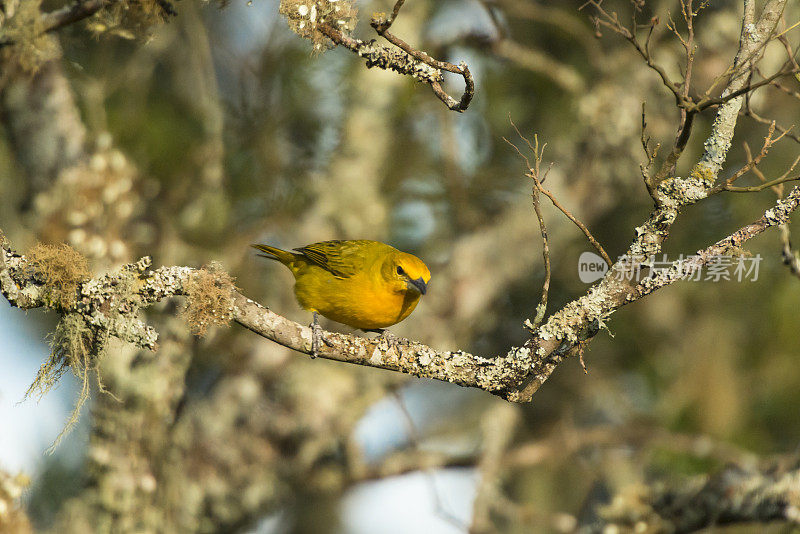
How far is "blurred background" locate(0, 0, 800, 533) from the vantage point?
5016 millimetres

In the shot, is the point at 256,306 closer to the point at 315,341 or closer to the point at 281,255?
the point at 315,341

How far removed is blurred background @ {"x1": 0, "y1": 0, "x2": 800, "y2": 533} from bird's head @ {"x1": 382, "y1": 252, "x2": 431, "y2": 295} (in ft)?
5.74

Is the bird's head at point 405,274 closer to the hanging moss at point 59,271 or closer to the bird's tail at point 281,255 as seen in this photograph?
the bird's tail at point 281,255

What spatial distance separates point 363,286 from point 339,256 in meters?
0.33

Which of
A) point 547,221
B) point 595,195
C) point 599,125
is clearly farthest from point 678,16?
point 547,221

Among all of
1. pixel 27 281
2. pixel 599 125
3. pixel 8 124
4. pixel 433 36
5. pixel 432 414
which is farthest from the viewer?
pixel 432 414

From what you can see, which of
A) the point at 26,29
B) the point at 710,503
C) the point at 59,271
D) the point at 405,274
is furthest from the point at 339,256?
the point at 710,503

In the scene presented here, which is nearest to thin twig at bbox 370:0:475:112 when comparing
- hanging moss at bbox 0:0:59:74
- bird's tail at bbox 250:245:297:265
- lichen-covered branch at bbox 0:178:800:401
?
lichen-covered branch at bbox 0:178:800:401

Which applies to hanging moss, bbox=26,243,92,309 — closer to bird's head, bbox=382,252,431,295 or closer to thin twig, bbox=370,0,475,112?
thin twig, bbox=370,0,475,112

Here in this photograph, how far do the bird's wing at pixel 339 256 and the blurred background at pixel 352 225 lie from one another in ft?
4.50

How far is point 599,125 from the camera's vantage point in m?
5.86

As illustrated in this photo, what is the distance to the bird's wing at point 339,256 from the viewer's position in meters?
3.81

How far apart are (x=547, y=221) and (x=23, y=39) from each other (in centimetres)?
427

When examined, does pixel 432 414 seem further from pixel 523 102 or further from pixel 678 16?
pixel 678 16
